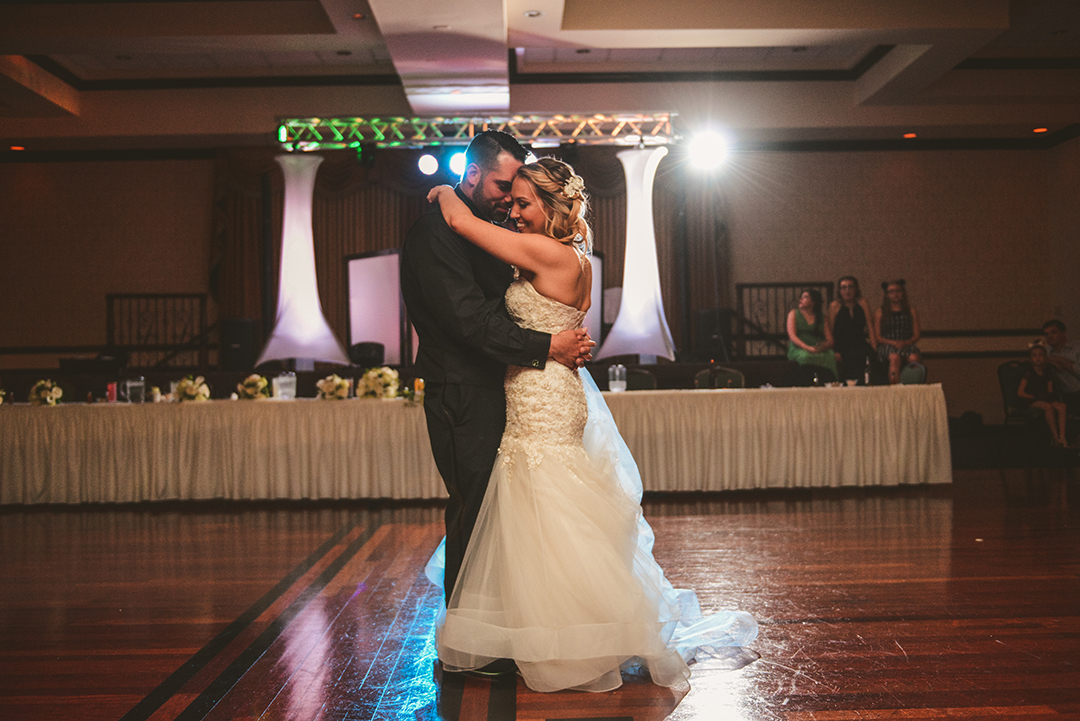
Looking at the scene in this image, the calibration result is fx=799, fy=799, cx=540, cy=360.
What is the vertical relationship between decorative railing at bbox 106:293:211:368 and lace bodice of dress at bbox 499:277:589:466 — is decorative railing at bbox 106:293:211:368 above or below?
above

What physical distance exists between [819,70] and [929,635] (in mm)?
7942

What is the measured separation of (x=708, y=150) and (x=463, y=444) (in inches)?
307

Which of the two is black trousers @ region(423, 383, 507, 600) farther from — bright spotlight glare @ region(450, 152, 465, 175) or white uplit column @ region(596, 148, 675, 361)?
bright spotlight glare @ region(450, 152, 465, 175)

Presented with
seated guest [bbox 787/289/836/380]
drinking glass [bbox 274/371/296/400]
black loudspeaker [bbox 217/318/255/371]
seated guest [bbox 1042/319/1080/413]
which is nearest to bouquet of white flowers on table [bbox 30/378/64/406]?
drinking glass [bbox 274/371/296/400]

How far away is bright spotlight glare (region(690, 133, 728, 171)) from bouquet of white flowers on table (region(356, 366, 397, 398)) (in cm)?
521

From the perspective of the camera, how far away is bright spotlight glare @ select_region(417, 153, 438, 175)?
986 cm

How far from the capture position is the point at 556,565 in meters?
2.30

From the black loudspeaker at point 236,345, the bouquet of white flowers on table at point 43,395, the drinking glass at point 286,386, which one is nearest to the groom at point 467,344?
the drinking glass at point 286,386

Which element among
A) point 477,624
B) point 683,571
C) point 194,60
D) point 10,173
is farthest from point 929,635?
point 10,173

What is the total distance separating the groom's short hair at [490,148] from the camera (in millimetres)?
2441

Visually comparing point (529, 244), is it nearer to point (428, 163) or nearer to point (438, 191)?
point (438, 191)

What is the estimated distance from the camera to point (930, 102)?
9.13 metres

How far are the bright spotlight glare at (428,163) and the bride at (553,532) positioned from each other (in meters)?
7.60

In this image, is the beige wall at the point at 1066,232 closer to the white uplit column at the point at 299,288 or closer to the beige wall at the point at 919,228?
the beige wall at the point at 919,228
